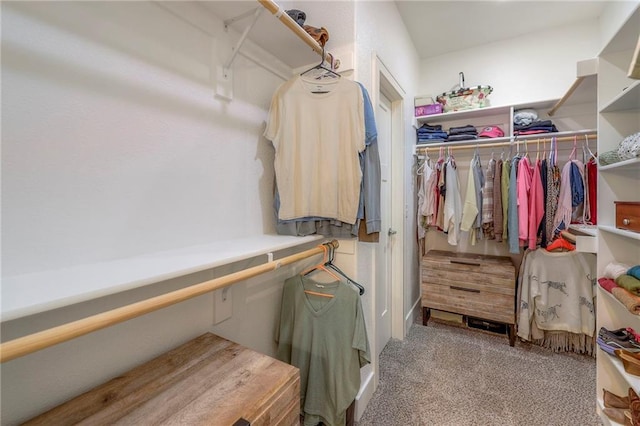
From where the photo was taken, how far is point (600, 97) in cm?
152

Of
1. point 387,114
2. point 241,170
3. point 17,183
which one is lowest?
point 17,183

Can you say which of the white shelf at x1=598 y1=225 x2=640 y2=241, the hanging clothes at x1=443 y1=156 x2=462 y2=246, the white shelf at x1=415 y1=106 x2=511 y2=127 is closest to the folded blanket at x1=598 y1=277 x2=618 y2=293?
the white shelf at x1=598 y1=225 x2=640 y2=241

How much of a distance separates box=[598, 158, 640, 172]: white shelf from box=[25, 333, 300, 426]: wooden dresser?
1.77 m

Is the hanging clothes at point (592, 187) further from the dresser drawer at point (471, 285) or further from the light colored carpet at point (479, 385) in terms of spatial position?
the light colored carpet at point (479, 385)

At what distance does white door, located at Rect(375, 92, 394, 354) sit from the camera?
219cm

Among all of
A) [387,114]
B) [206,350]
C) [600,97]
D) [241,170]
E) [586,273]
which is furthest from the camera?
[387,114]

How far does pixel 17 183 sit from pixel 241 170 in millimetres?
717

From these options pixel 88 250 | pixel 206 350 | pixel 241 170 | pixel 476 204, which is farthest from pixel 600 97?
pixel 88 250

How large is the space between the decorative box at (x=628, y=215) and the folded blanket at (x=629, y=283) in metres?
0.23

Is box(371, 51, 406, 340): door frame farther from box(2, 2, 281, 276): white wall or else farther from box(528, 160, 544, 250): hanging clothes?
box(2, 2, 281, 276): white wall

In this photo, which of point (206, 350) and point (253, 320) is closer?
point (206, 350)

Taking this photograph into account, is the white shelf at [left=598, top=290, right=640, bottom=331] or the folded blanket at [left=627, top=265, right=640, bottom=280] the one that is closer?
the folded blanket at [left=627, top=265, right=640, bottom=280]

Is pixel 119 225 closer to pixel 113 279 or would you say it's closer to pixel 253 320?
pixel 113 279

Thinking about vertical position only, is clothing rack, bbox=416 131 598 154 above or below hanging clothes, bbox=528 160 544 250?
above
